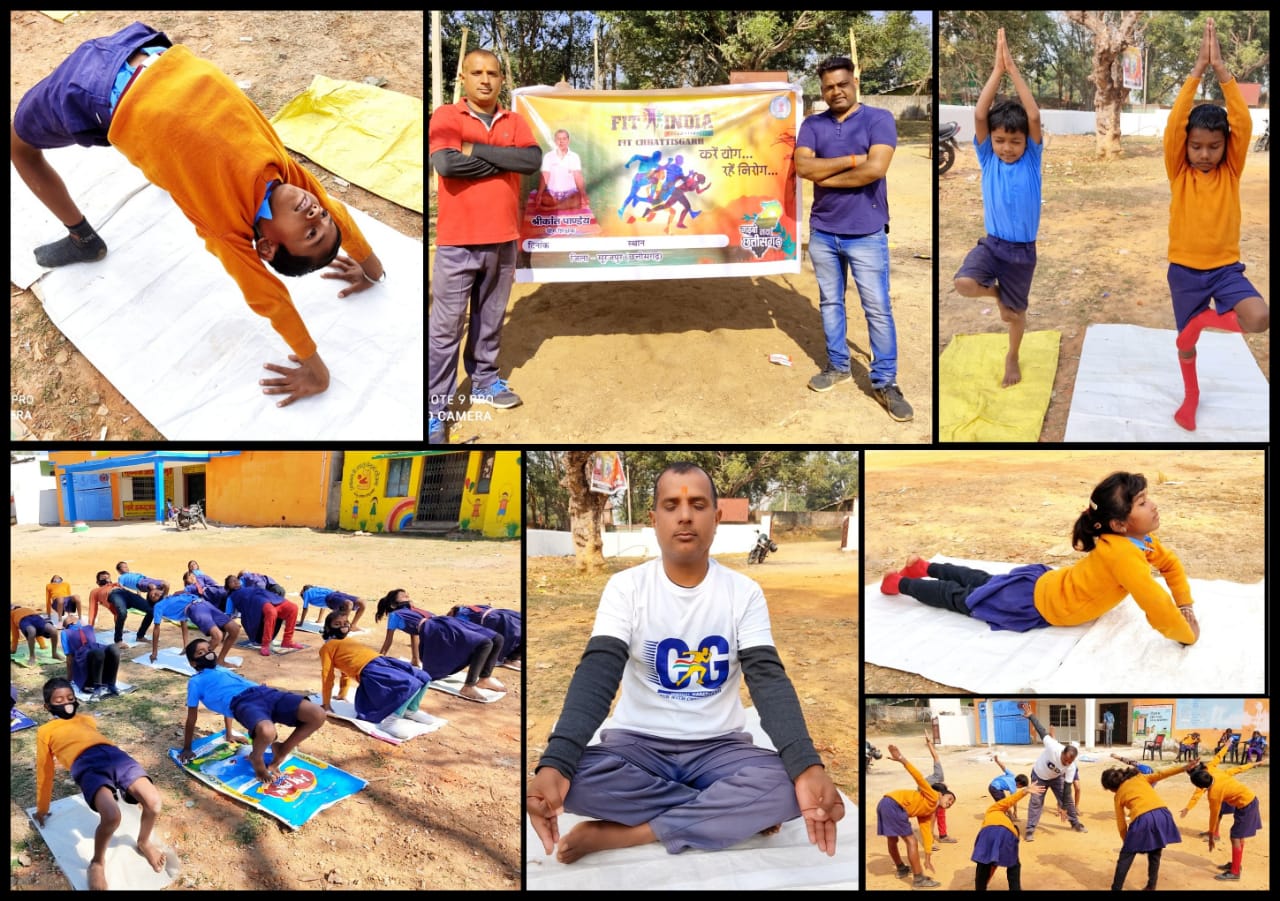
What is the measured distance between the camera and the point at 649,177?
221 inches

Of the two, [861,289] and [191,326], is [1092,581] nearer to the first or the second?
[861,289]

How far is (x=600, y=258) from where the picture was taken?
5.63m

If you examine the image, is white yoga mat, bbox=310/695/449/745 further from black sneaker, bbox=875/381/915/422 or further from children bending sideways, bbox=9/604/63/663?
black sneaker, bbox=875/381/915/422

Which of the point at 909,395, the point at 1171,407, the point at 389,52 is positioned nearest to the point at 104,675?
the point at 389,52

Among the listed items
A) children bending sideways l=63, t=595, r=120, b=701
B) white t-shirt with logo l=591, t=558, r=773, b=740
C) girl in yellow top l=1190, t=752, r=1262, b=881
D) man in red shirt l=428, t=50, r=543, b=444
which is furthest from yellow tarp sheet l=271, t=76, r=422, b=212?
girl in yellow top l=1190, t=752, r=1262, b=881

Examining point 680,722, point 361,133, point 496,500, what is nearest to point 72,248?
point 361,133

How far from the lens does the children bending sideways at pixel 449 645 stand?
15.5ft

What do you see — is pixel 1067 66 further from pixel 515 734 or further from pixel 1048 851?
pixel 515 734

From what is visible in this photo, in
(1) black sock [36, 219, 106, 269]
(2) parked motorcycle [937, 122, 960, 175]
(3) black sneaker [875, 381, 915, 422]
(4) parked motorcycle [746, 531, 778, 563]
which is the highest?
(2) parked motorcycle [937, 122, 960, 175]

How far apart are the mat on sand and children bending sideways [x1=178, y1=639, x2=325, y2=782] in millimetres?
36

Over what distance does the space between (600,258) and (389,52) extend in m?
1.81

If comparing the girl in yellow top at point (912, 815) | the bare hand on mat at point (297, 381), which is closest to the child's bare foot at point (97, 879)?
the bare hand on mat at point (297, 381)

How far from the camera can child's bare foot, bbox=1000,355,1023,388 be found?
18.5ft

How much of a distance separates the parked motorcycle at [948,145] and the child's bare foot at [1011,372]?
1333mm
